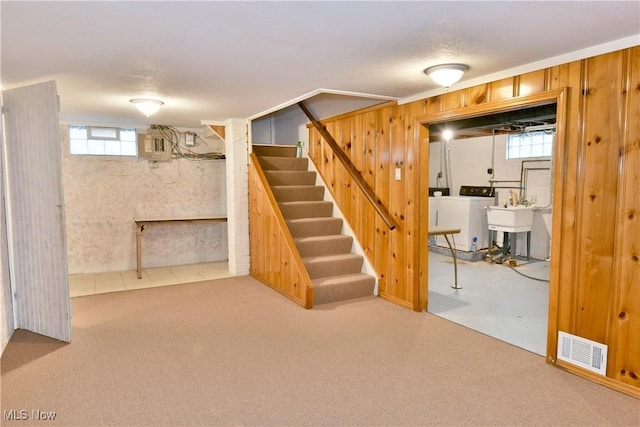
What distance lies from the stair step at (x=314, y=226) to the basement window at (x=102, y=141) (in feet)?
9.11

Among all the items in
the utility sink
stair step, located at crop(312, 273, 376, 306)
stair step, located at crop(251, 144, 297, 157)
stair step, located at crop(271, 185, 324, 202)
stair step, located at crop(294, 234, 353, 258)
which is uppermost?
stair step, located at crop(251, 144, 297, 157)

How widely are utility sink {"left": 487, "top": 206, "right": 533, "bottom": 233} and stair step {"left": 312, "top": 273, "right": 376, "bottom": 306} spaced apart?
2.72 metres

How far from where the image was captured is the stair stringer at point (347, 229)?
14.9ft

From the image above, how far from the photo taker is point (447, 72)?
9.37 ft

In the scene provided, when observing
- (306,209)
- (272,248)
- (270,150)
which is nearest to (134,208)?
(270,150)

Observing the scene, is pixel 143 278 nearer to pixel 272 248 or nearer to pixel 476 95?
pixel 272 248

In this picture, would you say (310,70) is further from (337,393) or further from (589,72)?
(337,393)

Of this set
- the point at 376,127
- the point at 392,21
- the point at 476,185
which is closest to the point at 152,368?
the point at 392,21

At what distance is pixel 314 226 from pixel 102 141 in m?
3.30

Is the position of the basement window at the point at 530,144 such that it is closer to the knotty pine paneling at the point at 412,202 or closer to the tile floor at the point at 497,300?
the tile floor at the point at 497,300

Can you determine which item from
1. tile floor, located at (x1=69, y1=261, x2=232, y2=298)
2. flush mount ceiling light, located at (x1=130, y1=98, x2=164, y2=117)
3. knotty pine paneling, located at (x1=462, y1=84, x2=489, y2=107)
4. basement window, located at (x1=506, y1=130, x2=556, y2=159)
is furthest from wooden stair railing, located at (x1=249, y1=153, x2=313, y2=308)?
basement window, located at (x1=506, y1=130, x2=556, y2=159)

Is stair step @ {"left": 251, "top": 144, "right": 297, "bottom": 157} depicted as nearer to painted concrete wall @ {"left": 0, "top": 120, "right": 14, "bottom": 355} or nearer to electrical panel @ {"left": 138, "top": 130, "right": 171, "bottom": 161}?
electrical panel @ {"left": 138, "top": 130, "right": 171, "bottom": 161}

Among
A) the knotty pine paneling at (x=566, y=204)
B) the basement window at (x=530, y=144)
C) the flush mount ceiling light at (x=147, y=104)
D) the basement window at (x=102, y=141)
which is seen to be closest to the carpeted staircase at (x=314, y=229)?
the flush mount ceiling light at (x=147, y=104)

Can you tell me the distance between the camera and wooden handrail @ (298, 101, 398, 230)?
4129 millimetres
